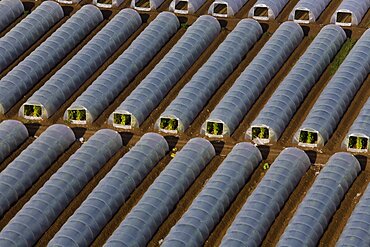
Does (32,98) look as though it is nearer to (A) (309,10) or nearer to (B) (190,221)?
(B) (190,221)

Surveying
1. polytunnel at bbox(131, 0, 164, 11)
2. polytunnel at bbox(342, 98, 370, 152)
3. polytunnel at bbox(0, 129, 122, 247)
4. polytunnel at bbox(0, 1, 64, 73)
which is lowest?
polytunnel at bbox(0, 129, 122, 247)

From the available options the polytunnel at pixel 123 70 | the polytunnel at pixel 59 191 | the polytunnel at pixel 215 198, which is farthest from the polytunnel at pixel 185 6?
the polytunnel at pixel 215 198

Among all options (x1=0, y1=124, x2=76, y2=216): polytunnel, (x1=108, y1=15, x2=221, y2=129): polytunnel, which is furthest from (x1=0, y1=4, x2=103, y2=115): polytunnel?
(x1=108, y1=15, x2=221, y2=129): polytunnel

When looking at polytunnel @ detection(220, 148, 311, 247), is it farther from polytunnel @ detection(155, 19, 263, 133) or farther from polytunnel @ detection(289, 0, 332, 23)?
polytunnel @ detection(289, 0, 332, 23)

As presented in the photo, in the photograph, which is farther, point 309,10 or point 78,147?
point 309,10

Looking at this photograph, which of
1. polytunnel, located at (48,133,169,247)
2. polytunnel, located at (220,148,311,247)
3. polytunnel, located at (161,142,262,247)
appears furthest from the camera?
polytunnel, located at (48,133,169,247)

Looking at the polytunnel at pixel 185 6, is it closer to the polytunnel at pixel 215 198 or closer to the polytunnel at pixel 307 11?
the polytunnel at pixel 307 11

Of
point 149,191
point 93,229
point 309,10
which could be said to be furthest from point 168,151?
point 309,10

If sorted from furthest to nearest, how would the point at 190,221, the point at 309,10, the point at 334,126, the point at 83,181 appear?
the point at 309,10
the point at 334,126
the point at 83,181
the point at 190,221

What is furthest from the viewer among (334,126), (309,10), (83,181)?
(309,10)
